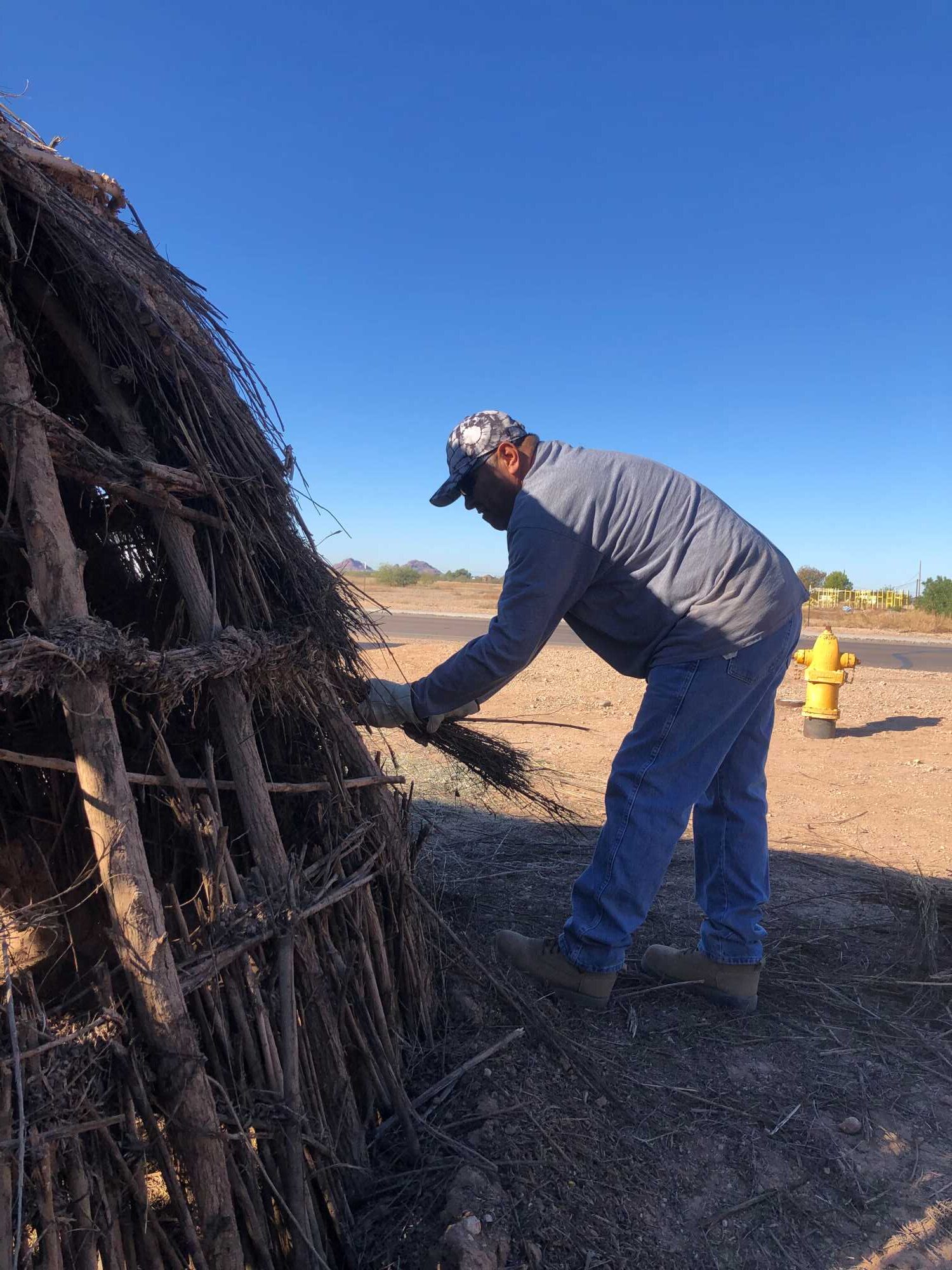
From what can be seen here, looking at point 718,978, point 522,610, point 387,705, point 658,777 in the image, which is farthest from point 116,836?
point 718,978

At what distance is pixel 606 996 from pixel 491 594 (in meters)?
42.3

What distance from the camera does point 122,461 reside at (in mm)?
1945

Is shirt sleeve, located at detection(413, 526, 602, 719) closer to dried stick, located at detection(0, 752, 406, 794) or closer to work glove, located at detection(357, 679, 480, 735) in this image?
work glove, located at detection(357, 679, 480, 735)

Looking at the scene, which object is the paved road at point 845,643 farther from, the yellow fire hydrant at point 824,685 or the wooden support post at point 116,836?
the wooden support post at point 116,836

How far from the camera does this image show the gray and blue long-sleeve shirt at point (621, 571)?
101 inches

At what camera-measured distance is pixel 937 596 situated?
31.1 metres

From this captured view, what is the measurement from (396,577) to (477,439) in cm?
5302

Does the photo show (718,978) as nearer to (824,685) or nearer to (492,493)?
(492,493)

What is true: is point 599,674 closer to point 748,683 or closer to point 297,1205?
point 748,683

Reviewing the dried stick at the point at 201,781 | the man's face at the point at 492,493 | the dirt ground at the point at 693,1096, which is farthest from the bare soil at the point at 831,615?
the dried stick at the point at 201,781

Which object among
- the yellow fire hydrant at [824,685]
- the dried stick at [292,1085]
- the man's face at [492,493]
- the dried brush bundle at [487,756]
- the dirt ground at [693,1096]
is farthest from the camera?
the yellow fire hydrant at [824,685]

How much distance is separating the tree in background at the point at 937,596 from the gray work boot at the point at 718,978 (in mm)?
30759

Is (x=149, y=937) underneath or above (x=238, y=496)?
underneath

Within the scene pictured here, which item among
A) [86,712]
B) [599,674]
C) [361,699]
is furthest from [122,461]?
[599,674]
